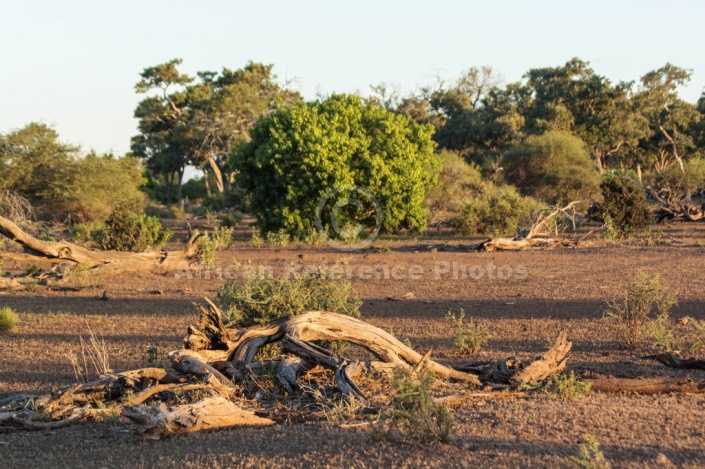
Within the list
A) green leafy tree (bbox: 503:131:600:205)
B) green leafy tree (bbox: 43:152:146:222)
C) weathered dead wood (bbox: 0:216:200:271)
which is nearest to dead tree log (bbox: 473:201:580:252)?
weathered dead wood (bbox: 0:216:200:271)

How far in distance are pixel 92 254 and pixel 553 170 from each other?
23.8m

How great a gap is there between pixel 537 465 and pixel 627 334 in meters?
4.97

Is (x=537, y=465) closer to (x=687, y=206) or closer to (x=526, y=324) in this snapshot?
(x=526, y=324)

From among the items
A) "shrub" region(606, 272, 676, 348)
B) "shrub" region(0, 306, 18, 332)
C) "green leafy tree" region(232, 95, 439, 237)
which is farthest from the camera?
"green leafy tree" region(232, 95, 439, 237)

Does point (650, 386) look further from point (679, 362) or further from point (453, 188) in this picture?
point (453, 188)

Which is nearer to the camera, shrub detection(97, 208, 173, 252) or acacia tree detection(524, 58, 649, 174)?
shrub detection(97, 208, 173, 252)

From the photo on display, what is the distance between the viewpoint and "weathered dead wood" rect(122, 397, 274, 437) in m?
5.24

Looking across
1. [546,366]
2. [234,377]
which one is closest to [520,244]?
[546,366]

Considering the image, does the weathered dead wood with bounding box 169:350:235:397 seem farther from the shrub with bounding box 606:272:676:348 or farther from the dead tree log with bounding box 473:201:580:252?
the dead tree log with bounding box 473:201:580:252

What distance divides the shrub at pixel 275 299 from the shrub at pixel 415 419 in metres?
2.81

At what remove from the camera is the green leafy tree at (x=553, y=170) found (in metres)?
33.2

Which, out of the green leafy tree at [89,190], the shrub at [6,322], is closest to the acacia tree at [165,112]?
the green leafy tree at [89,190]

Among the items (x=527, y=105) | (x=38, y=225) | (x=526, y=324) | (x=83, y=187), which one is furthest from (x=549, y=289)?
(x=527, y=105)

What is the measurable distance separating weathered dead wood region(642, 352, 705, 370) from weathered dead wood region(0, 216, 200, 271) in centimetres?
1153
